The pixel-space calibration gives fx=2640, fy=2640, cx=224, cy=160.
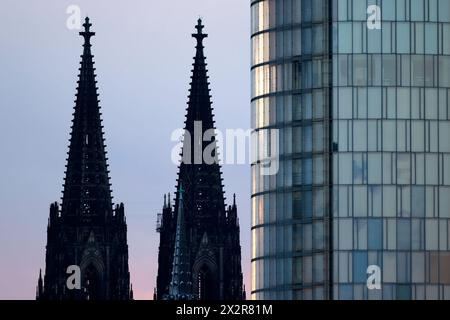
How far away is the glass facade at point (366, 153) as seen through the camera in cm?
16438

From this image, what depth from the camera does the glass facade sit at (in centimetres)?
16438

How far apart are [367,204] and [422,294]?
6.57 metres

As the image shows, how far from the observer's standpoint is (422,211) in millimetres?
165250

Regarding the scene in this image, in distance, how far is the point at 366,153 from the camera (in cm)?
16538

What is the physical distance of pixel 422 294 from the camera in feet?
539
